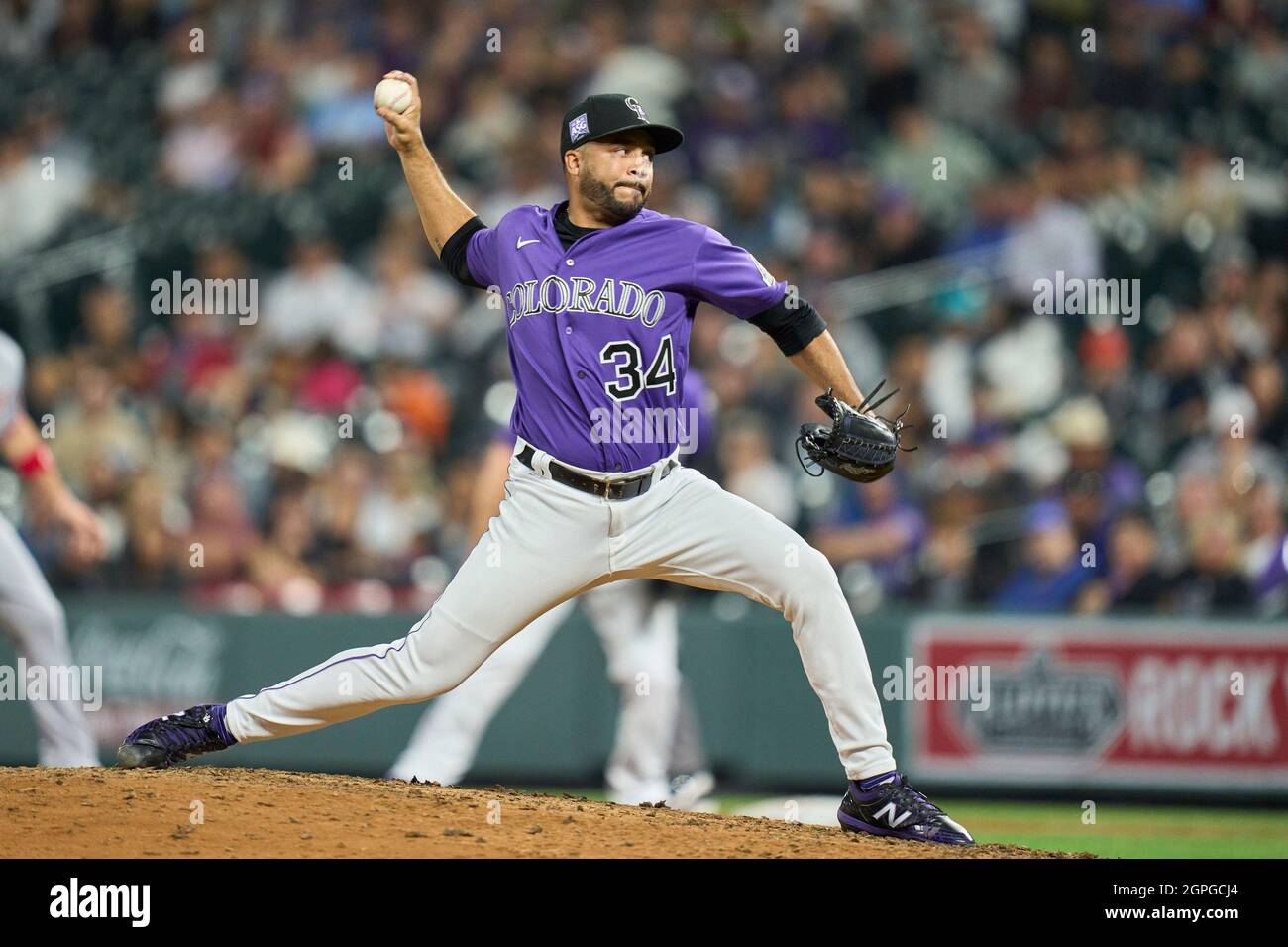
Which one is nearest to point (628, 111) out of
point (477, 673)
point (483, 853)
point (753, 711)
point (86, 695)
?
point (483, 853)

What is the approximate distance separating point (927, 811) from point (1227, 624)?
16.7 ft

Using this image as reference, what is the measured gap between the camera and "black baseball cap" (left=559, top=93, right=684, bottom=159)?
199 inches

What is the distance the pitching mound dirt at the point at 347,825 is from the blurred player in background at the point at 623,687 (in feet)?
6.38

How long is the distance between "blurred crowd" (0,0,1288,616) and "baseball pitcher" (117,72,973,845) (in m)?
5.14

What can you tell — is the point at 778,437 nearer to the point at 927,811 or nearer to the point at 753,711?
the point at 753,711

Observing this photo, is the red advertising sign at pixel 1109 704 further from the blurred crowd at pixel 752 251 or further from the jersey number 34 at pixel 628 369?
the jersey number 34 at pixel 628 369

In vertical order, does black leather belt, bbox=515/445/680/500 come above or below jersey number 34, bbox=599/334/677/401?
below

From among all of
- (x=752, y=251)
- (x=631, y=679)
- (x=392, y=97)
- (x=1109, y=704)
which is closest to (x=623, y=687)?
(x=631, y=679)

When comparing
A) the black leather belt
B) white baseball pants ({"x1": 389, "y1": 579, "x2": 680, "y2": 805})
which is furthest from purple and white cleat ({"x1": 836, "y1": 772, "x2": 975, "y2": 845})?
white baseball pants ({"x1": 389, "y1": 579, "x2": 680, "y2": 805})

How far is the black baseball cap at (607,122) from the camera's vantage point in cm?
506

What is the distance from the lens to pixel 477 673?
7.62m

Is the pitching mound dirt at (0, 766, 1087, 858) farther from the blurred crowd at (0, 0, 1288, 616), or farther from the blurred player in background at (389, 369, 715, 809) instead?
the blurred crowd at (0, 0, 1288, 616)

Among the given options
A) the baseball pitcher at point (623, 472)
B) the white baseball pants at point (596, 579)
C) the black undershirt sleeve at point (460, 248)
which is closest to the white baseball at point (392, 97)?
the black undershirt sleeve at point (460, 248)

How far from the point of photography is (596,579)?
201 inches
